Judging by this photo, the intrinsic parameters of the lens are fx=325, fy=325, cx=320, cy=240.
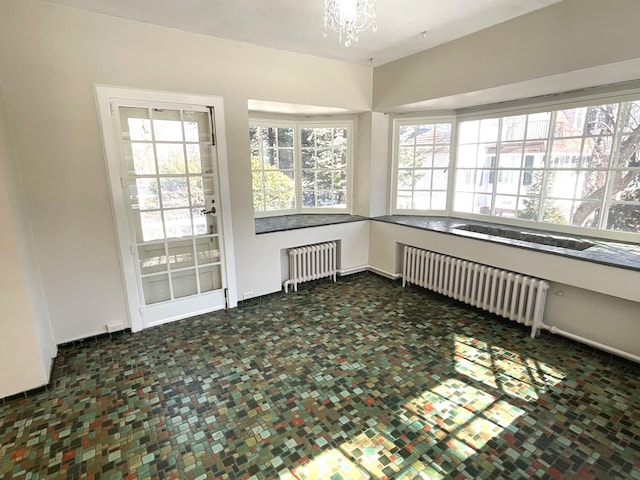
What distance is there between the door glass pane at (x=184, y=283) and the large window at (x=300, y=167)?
1411mm

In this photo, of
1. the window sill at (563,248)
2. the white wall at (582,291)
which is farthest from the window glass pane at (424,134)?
the white wall at (582,291)

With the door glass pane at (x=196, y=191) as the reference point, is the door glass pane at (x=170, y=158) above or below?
above

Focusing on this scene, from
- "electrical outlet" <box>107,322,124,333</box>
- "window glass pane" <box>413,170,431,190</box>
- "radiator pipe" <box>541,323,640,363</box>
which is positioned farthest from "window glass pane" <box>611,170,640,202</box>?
"electrical outlet" <box>107,322,124,333</box>

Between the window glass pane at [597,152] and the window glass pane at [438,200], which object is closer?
the window glass pane at [597,152]

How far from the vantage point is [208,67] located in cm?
317

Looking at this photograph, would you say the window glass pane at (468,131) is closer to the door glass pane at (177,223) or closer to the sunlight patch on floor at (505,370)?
the sunlight patch on floor at (505,370)

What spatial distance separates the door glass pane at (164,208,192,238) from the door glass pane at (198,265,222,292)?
450 mm

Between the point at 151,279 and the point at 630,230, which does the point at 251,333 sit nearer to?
the point at 151,279

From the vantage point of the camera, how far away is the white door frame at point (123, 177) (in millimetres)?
2789

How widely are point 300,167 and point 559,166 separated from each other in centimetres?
311

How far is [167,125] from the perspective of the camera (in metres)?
3.10

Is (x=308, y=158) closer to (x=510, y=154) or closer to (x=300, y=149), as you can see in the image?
(x=300, y=149)

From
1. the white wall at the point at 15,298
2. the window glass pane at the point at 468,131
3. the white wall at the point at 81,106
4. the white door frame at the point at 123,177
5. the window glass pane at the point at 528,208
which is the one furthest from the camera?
the window glass pane at the point at 468,131

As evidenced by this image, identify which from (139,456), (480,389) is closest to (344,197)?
(480,389)
